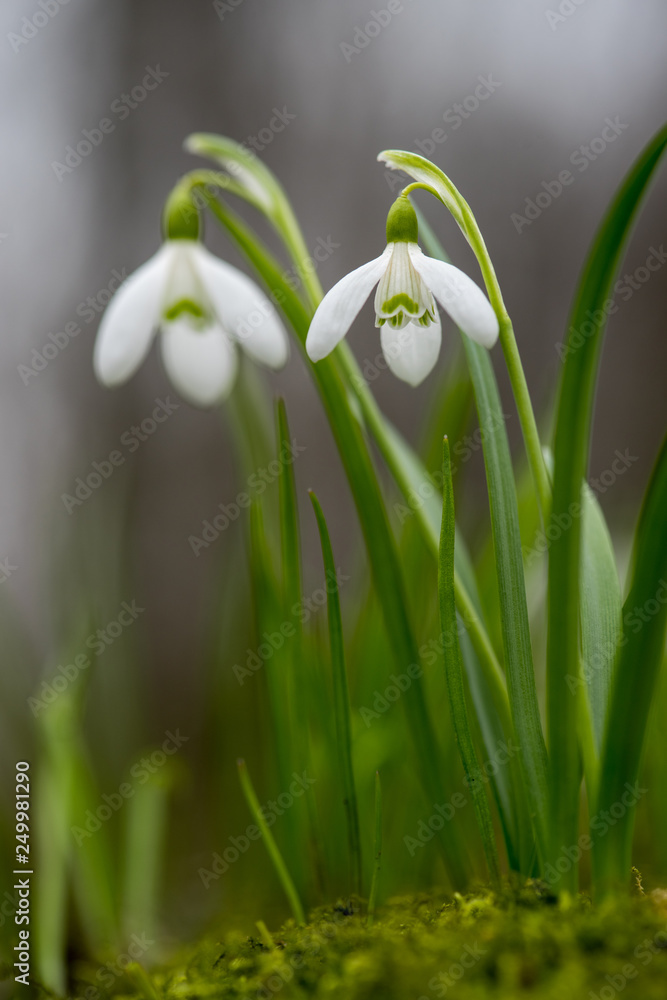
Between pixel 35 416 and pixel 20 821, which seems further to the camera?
pixel 35 416

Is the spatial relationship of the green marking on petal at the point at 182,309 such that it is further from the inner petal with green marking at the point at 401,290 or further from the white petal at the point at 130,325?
the inner petal with green marking at the point at 401,290

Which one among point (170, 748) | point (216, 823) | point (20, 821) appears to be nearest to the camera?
point (20, 821)

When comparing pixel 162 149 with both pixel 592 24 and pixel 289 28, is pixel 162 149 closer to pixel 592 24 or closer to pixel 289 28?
pixel 289 28

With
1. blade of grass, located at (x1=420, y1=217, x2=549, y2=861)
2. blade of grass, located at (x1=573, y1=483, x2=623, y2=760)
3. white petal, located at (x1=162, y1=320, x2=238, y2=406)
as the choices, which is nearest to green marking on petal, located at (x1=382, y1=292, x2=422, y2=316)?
blade of grass, located at (x1=420, y1=217, x2=549, y2=861)

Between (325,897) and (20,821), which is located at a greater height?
(20,821)

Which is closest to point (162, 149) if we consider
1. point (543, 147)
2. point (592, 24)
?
point (543, 147)

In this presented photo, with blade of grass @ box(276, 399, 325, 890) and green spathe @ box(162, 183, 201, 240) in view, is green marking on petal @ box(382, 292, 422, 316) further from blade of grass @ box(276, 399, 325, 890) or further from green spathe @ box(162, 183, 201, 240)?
green spathe @ box(162, 183, 201, 240)
